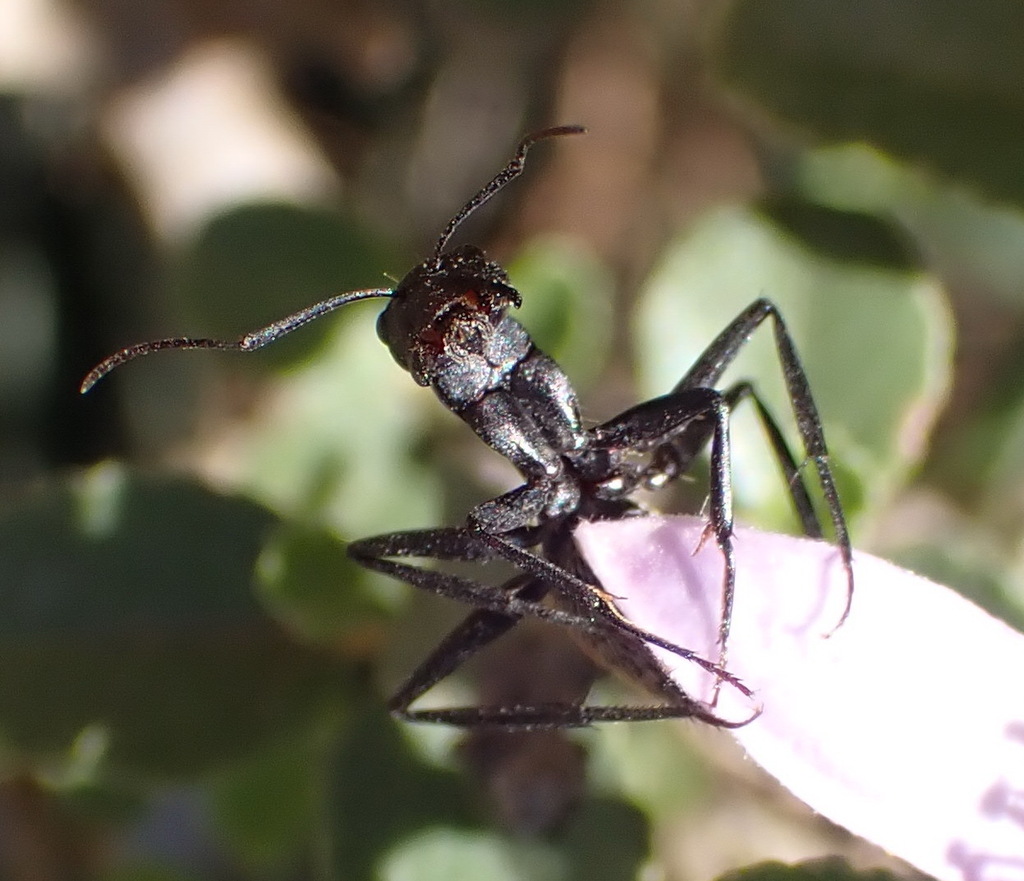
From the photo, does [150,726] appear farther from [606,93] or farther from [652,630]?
[606,93]

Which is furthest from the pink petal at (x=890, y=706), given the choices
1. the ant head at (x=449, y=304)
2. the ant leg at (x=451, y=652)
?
the ant head at (x=449, y=304)

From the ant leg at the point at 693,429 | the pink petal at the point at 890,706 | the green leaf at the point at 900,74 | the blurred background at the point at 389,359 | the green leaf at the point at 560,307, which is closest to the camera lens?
the pink petal at the point at 890,706

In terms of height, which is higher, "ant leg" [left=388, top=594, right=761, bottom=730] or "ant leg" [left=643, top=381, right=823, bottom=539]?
"ant leg" [left=643, top=381, right=823, bottom=539]

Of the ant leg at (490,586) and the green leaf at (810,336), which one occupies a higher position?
the green leaf at (810,336)

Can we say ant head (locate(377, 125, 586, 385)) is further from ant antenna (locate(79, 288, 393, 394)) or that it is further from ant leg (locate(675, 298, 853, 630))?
ant leg (locate(675, 298, 853, 630))

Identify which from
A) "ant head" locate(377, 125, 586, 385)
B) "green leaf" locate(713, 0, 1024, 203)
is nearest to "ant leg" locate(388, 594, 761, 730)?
"ant head" locate(377, 125, 586, 385)

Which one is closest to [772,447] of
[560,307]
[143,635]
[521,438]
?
[521,438]

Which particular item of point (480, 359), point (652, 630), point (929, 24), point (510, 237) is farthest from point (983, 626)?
point (510, 237)

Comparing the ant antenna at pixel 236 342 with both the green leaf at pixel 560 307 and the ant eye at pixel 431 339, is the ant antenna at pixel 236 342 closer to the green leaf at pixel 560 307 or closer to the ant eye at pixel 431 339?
the ant eye at pixel 431 339
